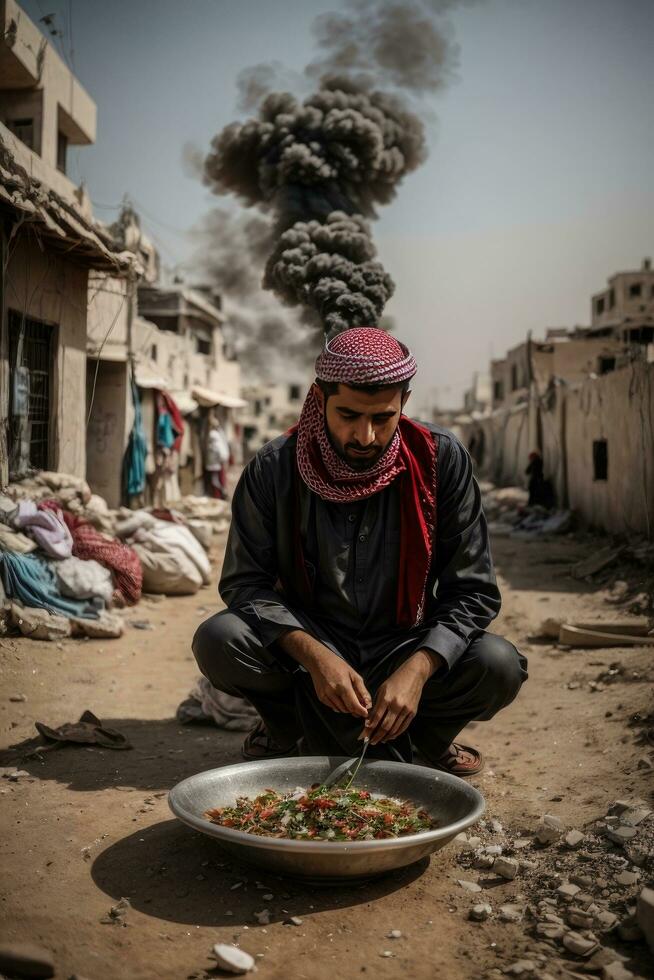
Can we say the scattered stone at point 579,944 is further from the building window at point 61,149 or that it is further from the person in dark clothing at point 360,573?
the building window at point 61,149

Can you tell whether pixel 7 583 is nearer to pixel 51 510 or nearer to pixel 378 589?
pixel 51 510

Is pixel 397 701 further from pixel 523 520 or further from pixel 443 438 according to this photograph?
pixel 523 520

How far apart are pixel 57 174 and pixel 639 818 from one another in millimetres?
9491

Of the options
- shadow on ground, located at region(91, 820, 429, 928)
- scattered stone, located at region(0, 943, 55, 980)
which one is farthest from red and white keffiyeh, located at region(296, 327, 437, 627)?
scattered stone, located at region(0, 943, 55, 980)

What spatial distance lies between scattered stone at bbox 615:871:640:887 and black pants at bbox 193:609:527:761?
66 centimetres

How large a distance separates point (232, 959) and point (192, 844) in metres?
0.76

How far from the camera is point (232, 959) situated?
1.91 meters

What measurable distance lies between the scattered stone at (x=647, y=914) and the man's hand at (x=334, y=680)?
89 centimetres

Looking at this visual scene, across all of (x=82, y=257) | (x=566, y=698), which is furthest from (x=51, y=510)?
(x=566, y=698)

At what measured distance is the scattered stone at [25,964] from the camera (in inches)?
73.0

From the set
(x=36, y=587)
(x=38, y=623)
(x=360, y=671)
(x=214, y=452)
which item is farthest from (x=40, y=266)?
(x=214, y=452)

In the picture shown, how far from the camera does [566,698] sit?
4566mm

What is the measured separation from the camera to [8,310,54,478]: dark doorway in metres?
7.27

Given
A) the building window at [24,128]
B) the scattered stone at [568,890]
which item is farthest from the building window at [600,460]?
the scattered stone at [568,890]
